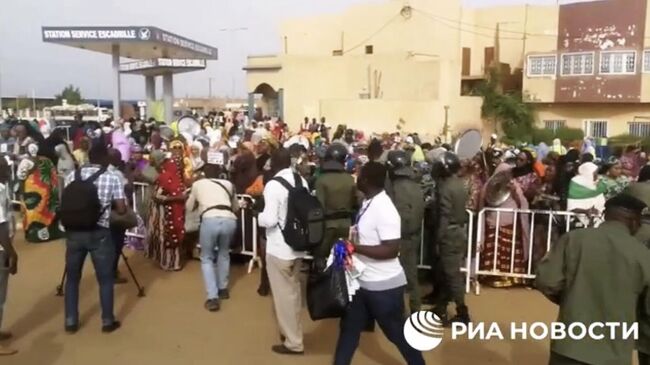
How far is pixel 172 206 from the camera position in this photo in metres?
7.29

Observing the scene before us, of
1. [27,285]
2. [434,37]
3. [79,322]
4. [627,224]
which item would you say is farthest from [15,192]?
[434,37]

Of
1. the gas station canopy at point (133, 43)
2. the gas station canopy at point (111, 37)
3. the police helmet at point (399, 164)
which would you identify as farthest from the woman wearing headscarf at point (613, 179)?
the gas station canopy at point (111, 37)

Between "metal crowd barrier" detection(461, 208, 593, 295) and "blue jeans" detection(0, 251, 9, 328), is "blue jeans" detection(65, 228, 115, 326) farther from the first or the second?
"metal crowd barrier" detection(461, 208, 593, 295)

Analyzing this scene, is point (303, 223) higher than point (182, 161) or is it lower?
lower

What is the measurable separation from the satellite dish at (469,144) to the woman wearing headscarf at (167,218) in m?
3.33

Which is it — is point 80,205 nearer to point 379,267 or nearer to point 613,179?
point 379,267

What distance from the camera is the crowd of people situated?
4.33 m

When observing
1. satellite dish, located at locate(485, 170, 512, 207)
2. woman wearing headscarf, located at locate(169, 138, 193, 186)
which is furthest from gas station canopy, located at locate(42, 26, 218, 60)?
satellite dish, located at locate(485, 170, 512, 207)

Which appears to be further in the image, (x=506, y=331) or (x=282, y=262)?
(x=506, y=331)

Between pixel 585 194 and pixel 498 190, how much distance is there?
94 cm

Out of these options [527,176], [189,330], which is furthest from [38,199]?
[527,176]

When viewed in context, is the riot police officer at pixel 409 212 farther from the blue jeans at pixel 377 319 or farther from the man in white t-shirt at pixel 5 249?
the man in white t-shirt at pixel 5 249

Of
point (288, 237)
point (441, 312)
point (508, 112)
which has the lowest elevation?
point (441, 312)

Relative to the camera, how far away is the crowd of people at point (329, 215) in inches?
170
